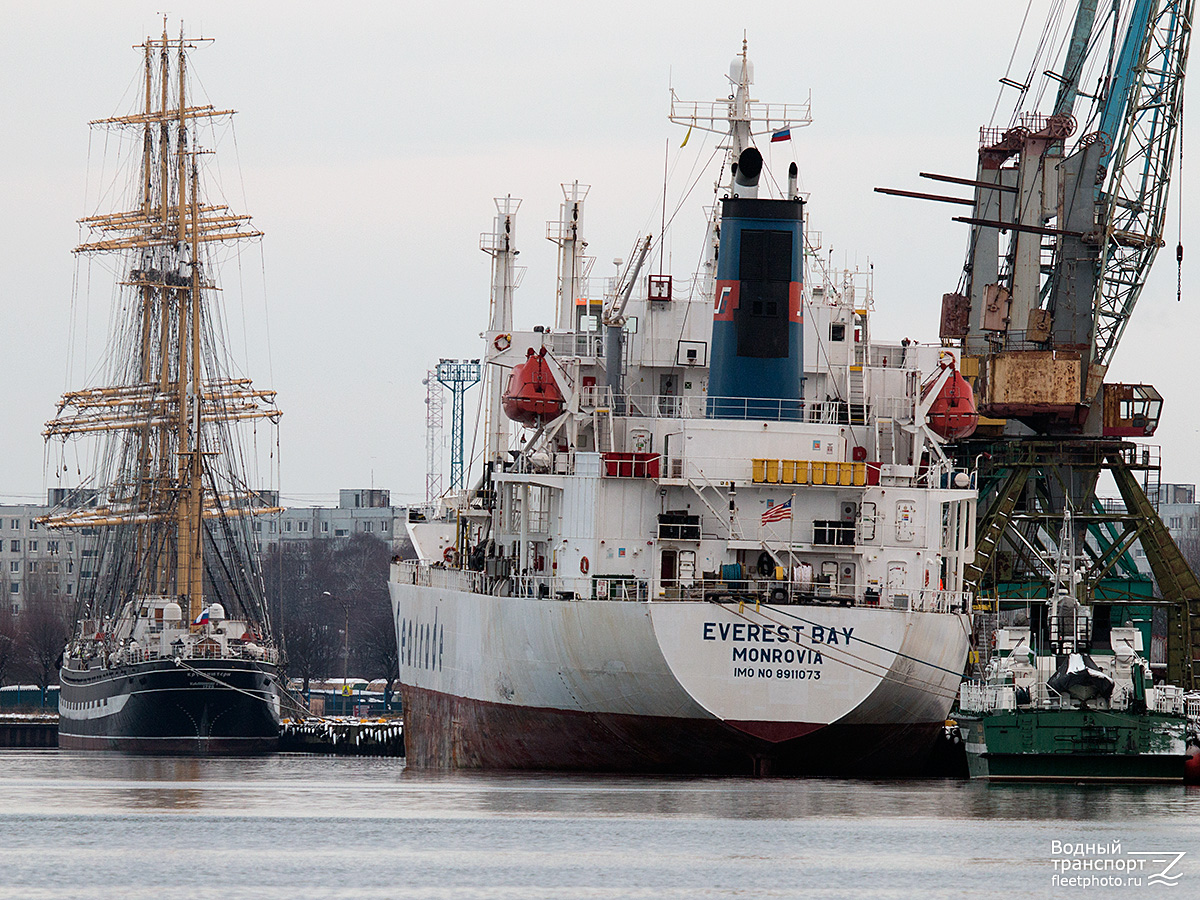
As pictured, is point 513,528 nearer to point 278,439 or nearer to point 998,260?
point 998,260

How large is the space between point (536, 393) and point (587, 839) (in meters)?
16.7

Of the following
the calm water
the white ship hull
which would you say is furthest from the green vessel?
the white ship hull

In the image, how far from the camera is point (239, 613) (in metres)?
118

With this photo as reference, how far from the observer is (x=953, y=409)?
51125 millimetres

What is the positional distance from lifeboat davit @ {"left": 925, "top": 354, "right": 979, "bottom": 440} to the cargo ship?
6cm

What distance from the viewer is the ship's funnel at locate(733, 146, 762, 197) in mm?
50125

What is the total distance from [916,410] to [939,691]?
6976 mm

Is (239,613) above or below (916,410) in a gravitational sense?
below

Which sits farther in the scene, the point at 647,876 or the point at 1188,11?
the point at 1188,11

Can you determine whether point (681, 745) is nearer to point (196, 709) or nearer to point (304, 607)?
point (196, 709)

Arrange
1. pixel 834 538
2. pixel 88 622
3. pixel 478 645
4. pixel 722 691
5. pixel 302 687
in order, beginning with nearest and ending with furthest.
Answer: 1. pixel 722 691
2. pixel 834 538
3. pixel 478 645
4. pixel 88 622
5. pixel 302 687

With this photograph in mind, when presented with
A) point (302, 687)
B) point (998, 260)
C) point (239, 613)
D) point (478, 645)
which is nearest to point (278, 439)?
point (239, 613)

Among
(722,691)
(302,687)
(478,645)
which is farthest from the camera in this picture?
(302,687)

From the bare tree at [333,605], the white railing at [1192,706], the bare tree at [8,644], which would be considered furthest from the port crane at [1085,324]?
the bare tree at [8,644]
